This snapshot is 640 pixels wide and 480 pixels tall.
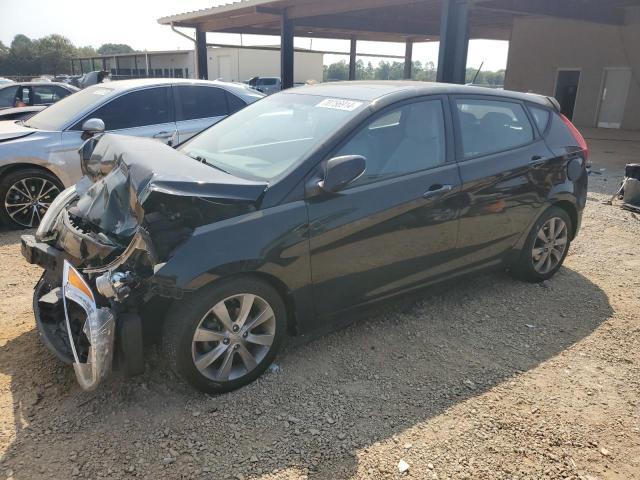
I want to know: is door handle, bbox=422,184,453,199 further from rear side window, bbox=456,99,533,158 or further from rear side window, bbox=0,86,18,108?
rear side window, bbox=0,86,18,108

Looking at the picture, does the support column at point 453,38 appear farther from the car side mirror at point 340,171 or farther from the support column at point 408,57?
the support column at point 408,57

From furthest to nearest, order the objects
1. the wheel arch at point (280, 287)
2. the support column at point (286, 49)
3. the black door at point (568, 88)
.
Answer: the black door at point (568, 88) < the support column at point (286, 49) < the wheel arch at point (280, 287)

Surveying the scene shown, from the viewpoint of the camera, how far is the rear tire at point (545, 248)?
4336mm

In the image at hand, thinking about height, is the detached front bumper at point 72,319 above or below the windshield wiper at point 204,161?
below

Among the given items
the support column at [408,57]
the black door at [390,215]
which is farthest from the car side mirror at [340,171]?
the support column at [408,57]

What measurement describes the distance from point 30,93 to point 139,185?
32.3ft

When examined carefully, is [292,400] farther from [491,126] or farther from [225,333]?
[491,126]

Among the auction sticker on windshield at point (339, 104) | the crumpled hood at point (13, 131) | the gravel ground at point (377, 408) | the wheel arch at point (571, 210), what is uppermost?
the auction sticker on windshield at point (339, 104)

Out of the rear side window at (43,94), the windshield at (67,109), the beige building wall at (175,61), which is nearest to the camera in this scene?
the windshield at (67,109)

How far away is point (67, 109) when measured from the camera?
641 cm

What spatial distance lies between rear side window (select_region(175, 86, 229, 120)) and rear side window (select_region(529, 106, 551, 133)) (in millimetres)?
4169

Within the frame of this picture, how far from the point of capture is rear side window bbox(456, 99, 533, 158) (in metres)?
3.77

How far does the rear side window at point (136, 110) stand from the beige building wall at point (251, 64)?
41.4m

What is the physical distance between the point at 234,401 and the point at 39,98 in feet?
33.9
